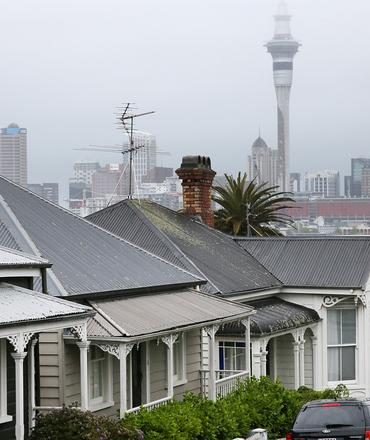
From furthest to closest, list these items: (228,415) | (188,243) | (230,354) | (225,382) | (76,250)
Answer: (188,243) < (230,354) < (225,382) < (76,250) < (228,415)

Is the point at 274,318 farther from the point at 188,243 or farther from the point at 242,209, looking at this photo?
the point at 242,209

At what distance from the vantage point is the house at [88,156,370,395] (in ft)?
104

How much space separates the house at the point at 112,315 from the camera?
20.8 metres

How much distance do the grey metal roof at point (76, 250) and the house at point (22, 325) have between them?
4.61 ft

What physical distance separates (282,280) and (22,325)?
1831 cm

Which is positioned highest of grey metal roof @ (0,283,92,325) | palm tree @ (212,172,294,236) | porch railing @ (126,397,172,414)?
palm tree @ (212,172,294,236)

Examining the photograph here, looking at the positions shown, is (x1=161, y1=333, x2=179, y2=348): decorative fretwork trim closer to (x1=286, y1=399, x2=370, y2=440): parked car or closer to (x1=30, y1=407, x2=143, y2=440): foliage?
(x1=30, y1=407, x2=143, y2=440): foliage

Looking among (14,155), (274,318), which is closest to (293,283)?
(274,318)

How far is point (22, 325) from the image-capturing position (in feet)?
57.5

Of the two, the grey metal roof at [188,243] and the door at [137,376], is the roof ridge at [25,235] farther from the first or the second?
the grey metal roof at [188,243]

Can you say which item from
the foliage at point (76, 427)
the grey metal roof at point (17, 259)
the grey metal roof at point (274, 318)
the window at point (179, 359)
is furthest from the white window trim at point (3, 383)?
the grey metal roof at point (274, 318)

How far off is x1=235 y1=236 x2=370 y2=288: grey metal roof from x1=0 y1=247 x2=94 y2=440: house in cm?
1540

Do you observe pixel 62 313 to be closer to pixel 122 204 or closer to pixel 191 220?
pixel 122 204

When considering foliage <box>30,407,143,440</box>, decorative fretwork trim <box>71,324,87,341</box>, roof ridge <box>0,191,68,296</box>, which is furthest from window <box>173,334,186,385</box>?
foliage <box>30,407,143,440</box>
